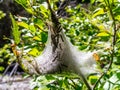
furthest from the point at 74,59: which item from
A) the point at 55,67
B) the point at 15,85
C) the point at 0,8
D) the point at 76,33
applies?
the point at 0,8

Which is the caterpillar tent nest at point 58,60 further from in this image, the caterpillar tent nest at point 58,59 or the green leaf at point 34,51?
the green leaf at point 34,51

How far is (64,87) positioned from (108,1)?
1.13 feet

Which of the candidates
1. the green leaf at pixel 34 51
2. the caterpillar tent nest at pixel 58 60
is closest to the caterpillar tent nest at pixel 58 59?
the caterpillar tent nest at pixel 58 60

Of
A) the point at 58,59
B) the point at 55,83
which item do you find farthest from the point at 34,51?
the point at 58,59

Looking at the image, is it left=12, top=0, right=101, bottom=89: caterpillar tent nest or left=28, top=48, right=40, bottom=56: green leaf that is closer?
left=12, top=0, right=101, bottom=89: caterpillar tent nest

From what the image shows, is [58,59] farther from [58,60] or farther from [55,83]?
[55,83]

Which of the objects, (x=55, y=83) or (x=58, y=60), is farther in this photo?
(x=55, y=83)

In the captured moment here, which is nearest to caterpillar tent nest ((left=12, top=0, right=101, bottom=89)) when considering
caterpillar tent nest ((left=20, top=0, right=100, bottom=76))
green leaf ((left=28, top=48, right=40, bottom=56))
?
caterpillar tent nest ((left=20, top=0, right=100, bottom=76))

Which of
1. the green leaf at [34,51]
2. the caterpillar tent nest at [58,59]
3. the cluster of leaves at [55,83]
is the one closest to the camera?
the caterpillar tent nest at [58,59]

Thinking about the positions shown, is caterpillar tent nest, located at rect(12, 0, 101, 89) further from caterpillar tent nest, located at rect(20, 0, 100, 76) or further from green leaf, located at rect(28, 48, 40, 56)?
green leaf, located at rect(28, 48, 40, 56)

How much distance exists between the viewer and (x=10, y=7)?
401 inches

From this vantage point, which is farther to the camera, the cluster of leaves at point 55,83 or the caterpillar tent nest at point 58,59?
the cluster of leaves at point 55,83

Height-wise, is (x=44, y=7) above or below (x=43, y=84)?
above

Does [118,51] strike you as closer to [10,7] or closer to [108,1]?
[108,1]
